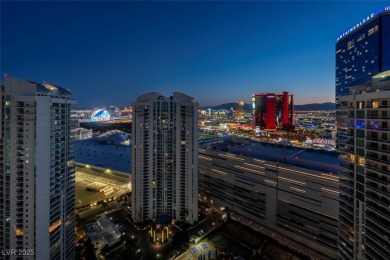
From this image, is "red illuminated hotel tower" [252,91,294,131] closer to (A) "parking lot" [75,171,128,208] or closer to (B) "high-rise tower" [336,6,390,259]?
(A) "parking lot" [75,171,128,208]

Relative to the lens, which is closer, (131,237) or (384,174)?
(384,174)

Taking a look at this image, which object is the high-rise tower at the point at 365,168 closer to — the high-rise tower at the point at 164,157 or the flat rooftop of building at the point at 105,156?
the high-rise tower at the point at 164,157

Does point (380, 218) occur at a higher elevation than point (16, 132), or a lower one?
lower

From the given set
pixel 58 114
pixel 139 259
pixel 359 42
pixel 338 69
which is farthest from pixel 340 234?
pixel 338 69

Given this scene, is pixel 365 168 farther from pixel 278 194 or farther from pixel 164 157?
pixel 164 157

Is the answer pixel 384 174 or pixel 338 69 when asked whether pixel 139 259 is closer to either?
pixel 384 174

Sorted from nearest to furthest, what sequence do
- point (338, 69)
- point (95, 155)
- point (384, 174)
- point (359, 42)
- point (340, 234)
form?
point (384, 174) < point (340, 234) < point (95, 155) < point (359, 42) < point (338, 69)
